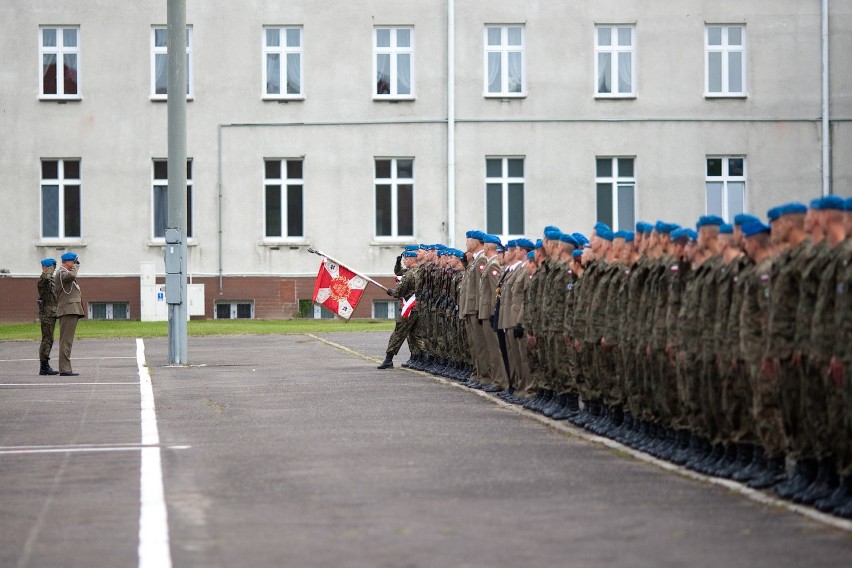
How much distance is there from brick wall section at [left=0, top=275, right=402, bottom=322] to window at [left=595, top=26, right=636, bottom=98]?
7893 mm

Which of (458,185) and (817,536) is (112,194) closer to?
(458,185)

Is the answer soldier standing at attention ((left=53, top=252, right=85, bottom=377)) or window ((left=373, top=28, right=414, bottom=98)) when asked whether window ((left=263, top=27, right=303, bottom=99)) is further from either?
soldier standing at attention ((left=53, top=252, right=85, bottom=377))

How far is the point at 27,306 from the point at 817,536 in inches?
1439

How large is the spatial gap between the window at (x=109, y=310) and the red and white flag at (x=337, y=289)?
14452 mm

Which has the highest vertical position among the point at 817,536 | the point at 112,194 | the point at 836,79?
the point at 836,79

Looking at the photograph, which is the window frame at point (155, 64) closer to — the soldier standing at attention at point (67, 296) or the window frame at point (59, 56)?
the window frame at point (59, 56)

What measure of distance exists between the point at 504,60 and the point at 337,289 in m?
15.0

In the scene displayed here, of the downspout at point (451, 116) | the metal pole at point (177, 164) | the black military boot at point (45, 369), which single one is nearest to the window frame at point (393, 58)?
the downspout at point (451, 116)

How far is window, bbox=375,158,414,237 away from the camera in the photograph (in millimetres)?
43750

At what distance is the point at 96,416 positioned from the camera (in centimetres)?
1727

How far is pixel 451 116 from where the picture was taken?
43.2 m

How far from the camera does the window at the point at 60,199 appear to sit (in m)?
43.6

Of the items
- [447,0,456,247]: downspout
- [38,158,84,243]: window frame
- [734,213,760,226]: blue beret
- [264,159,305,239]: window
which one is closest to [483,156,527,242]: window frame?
[447,0,456,247]: downspout

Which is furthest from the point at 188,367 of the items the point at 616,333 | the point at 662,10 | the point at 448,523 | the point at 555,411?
the point at 662,10
